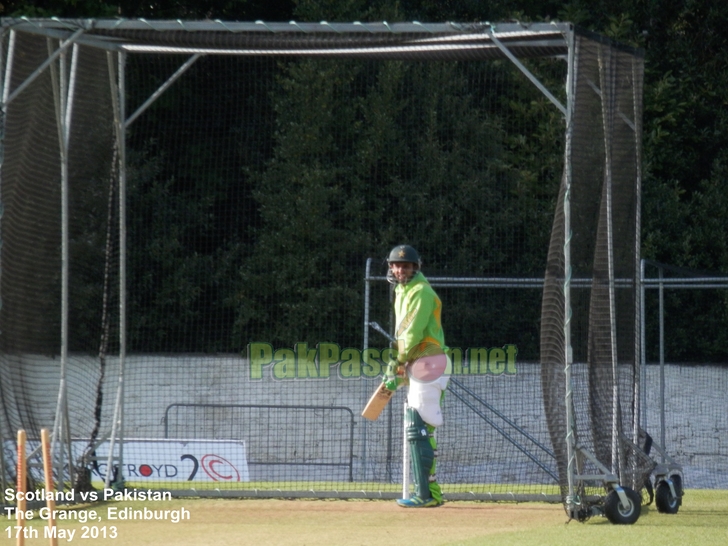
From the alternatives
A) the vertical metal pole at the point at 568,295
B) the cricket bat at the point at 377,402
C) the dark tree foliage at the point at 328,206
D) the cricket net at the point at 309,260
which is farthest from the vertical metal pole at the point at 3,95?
the dark tree foliage at the point at 328,206

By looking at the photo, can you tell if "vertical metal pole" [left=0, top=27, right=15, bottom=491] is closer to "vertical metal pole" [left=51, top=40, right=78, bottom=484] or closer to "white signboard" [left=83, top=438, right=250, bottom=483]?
"vertical metal pole" [left=51, top=40, right=78, bottom=484]

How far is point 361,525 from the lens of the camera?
7641 millimetres

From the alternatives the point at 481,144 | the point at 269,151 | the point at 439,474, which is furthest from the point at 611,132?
the point at 269,151

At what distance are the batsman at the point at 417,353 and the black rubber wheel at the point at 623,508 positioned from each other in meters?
1.29

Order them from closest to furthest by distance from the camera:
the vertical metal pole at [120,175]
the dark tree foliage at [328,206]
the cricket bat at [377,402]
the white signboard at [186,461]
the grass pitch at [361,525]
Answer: the grass pitch at [361,525] < the cricket bat at [377,402] < the vertical metal pole at [120,175] < the white signboard at [186,461] < the dark tree foliage at [328,206]

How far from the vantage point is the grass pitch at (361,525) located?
23.0 ft

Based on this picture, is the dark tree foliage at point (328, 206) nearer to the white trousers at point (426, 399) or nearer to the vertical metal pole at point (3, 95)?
the vertical metal pole at point (3, 95)

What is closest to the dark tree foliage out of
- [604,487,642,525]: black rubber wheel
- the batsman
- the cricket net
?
the cricket net

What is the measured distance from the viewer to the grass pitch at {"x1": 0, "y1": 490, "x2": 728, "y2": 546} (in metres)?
7.00

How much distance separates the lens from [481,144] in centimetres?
1594

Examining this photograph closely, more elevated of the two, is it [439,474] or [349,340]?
[349,340]

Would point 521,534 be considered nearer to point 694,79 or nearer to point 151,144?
point 151,144

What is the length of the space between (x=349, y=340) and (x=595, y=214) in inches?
320

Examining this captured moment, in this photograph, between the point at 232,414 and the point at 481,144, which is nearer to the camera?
the point at 232,414
